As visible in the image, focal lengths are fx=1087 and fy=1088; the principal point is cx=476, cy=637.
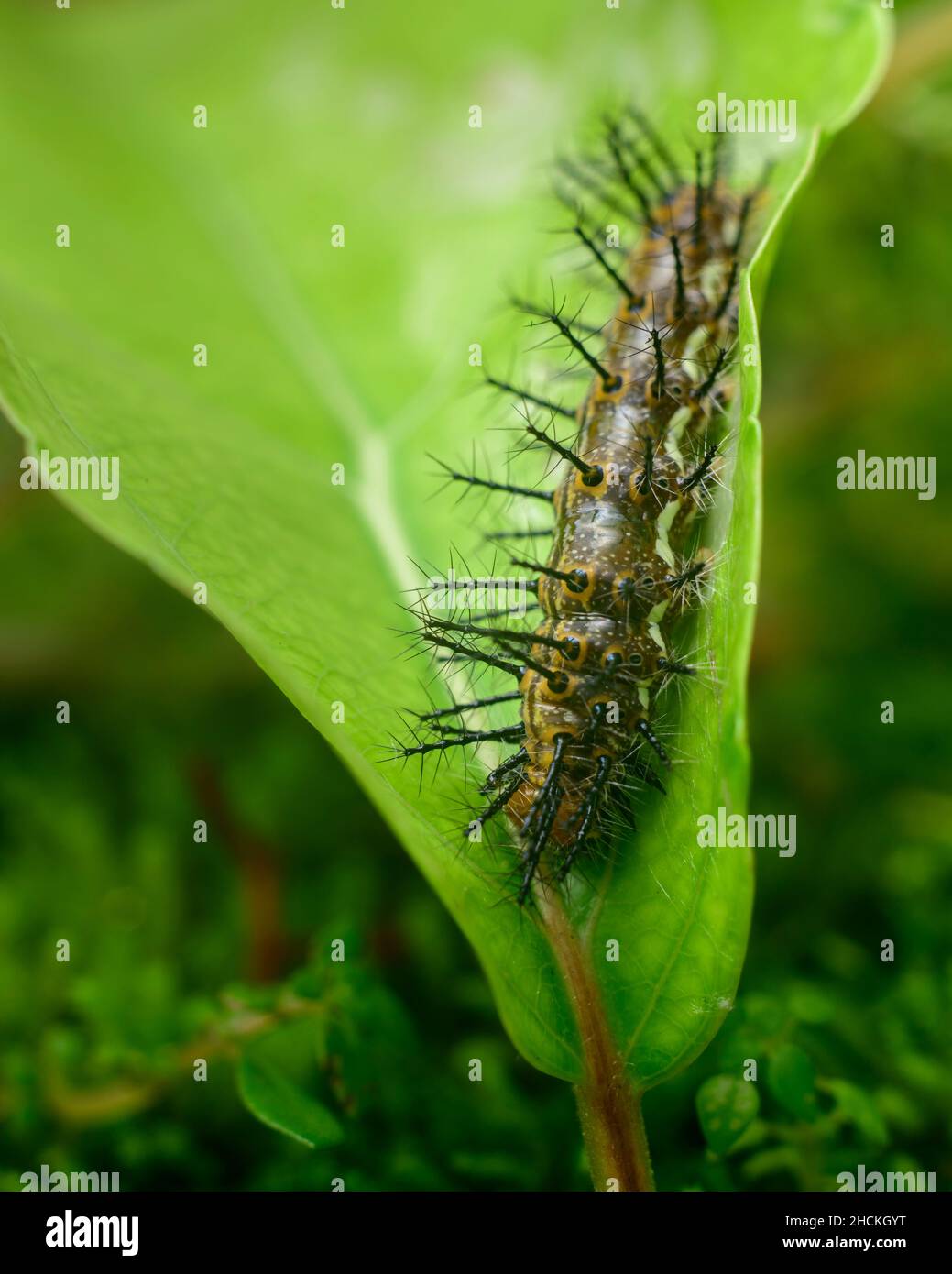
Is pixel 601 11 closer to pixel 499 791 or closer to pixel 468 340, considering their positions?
pixel 468 340

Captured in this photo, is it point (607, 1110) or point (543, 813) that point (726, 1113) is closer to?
point (607, 1110)

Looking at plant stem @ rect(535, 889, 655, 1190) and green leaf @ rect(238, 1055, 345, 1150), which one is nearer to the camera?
plant stem @ rect(535, 889, 655, 1190)

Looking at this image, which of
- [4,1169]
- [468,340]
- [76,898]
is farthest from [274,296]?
[4,1169]

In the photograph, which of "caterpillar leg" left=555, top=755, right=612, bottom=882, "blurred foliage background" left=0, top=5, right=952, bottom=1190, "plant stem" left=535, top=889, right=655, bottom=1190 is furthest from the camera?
"blurred foliage background" left=0, top=5, right=952, bottom=1190

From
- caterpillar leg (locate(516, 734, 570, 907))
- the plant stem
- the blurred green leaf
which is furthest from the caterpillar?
the blurred green leaf

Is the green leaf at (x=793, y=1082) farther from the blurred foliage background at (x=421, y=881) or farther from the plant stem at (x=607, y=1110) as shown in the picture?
the plant stem at (x=607, y=1110)

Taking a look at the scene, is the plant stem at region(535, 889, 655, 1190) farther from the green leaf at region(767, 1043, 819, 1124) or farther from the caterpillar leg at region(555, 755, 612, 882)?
the green leaf at region(767, 1043, 819, 1124)

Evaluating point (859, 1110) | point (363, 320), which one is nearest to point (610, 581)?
point (859, 1110)
